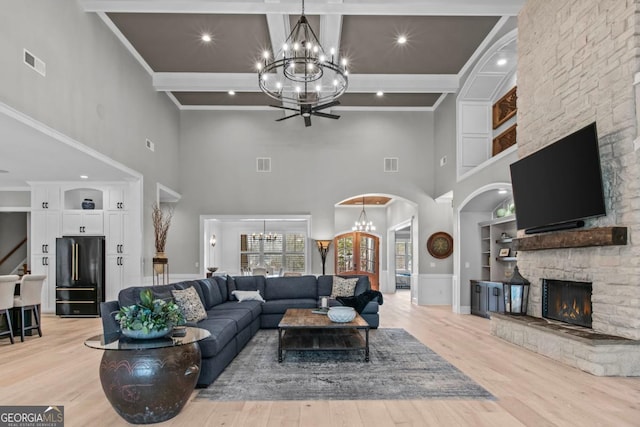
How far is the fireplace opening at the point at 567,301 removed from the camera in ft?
15.6

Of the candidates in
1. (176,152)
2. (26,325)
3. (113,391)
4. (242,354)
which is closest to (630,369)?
(242,354)

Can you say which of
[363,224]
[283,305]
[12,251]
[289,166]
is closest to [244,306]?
[283,305]

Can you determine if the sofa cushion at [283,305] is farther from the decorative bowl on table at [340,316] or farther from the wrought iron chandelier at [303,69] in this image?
the wrought iron chandelier at [303,69]

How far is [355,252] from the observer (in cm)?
1447

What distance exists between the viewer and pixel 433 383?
394 cm

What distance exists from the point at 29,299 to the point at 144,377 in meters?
4.32

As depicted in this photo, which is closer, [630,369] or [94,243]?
[630,369]

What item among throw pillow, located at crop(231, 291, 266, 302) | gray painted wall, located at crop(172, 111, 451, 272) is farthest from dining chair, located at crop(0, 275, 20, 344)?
gray painted wall, located at crop(172, 111, 451, 272)

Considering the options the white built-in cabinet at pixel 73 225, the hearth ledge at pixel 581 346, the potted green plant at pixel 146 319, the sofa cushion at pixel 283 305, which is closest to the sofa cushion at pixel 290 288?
the sofa cushion at pixel 283 305

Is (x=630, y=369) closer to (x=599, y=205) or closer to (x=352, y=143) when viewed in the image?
(x=599, y=205)

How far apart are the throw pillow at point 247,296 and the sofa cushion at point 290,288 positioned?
358 millimetres

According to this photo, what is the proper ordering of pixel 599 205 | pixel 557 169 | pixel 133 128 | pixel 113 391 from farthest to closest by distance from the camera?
pixel 133 128 < pixel 557 169 < pixel 599 205 < pixel 113 391

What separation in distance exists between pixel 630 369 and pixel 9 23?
23.0 ft

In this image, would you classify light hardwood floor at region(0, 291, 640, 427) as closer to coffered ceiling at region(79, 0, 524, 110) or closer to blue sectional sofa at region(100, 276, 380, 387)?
blue sectional sofa at region(100, 276, 380, 387)
